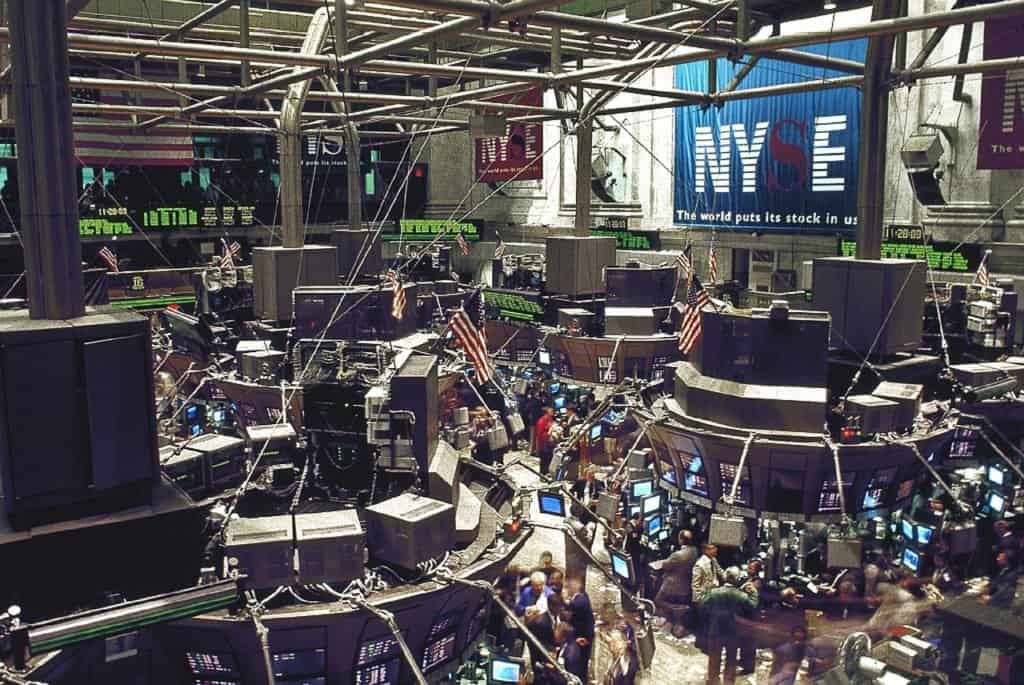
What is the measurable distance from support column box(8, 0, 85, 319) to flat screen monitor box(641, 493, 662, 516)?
9350 mm

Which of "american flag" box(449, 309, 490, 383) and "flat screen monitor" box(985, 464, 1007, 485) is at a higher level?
"american flag" box(449, 309, 490, 383)

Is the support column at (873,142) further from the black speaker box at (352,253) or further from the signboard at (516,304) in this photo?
the black speaker box at (352,253)

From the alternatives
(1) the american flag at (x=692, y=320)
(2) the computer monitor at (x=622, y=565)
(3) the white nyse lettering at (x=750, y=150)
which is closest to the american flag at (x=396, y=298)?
(1) the american flag at (x=692, y=320)

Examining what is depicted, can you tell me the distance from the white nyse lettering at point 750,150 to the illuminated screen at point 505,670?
2149cm

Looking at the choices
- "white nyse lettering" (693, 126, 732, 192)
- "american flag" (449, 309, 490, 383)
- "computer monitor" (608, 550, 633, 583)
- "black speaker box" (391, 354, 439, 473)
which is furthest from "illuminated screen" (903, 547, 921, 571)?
"white nyse lettering" (693, 126, 732, 192)

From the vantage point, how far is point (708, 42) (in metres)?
11.7

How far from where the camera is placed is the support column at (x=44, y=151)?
5273 mm

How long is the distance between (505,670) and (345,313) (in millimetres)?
7204

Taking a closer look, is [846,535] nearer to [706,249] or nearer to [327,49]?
[327,49]

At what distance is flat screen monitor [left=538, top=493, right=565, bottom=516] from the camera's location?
11703mm

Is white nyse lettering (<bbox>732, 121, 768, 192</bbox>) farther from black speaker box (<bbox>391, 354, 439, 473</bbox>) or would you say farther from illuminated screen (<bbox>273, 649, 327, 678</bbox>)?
illuminated screen (<bbox>273, 649, 327, 678</bbox>)

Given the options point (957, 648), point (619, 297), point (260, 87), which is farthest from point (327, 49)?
point (957, 648)

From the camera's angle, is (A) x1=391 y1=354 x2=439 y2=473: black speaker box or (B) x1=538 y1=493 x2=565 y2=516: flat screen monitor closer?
(A) x1=391 y1=354 x2=439 y2=473: black speaker box

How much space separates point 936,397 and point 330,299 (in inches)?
394
